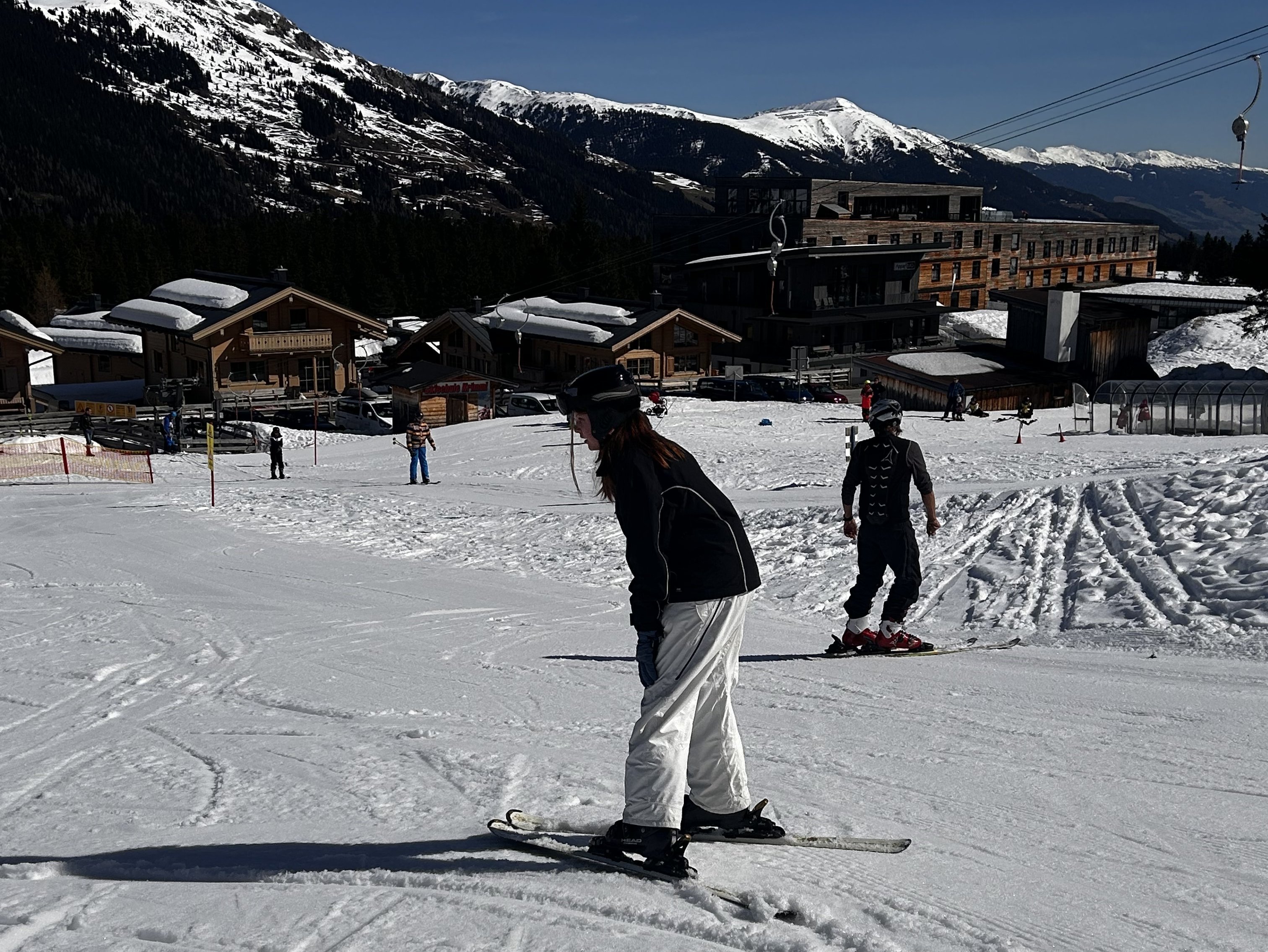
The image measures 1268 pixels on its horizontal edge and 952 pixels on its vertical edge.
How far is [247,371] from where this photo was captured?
5256 centimetres

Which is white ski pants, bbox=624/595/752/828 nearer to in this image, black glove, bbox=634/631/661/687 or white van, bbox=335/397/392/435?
black glove, bbox=634/631/661/687

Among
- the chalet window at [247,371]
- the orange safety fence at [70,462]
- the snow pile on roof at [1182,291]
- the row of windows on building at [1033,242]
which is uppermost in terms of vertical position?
the row of windows on building at [1033,242]

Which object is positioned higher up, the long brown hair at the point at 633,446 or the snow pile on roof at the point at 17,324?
the snow pile on roof at the point at 17,324

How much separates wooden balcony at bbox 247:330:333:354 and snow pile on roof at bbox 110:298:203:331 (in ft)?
9.59

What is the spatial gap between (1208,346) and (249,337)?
53.1m

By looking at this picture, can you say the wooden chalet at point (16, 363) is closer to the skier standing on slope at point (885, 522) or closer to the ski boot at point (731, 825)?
the skier standing on slope at point (885, 522)

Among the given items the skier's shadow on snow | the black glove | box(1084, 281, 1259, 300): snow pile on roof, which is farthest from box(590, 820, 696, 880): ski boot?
box(1084, 281, 1259, 300): snow pile on roof

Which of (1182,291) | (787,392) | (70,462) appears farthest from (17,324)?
(1182,291)

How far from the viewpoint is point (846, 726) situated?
6309mm

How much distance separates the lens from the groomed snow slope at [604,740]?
12.6 feet

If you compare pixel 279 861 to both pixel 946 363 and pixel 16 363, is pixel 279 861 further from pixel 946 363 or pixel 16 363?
pixel 16 363

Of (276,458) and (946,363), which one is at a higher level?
(946,363)

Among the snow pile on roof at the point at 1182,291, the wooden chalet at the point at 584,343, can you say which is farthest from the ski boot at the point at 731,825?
the snow pile on roof at the point at 1182,291

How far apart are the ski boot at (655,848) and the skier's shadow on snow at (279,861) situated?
28 centimetres
